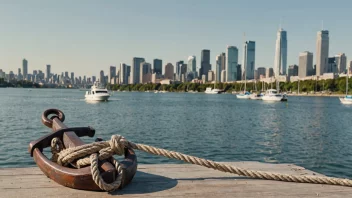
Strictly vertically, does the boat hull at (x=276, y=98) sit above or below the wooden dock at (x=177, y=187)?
below

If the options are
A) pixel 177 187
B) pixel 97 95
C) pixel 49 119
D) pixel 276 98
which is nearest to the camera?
pixel 177 187

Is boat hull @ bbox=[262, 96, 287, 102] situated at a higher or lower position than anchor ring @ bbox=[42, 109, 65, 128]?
lower

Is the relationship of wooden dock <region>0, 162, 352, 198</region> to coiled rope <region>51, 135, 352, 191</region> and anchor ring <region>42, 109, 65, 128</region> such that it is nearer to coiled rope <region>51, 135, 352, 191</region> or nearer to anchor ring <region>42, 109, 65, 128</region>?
coiled rope <region>51, 135, 352, 191</region>

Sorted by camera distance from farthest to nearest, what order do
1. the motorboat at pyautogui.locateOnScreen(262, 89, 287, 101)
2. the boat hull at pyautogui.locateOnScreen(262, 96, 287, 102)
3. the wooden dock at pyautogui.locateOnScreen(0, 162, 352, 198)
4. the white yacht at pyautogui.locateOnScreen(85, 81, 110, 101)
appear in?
the motorboat at pyautogui.locateOnScreen(262, 89, 287, 101)
the boat hull at pyautogui.locateOnScreen(262, 96, 287, 102)
the white yacht at pyautogui.locateOnScreen(85, 81, 110, 101)
the wooden dock at pyautogui.locateOnScreen(0, 162, 352, 198)

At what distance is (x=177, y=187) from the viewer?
4215 millimetres

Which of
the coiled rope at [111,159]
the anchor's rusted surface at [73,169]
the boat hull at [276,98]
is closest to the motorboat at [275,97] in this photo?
the boat hull at [276,98]

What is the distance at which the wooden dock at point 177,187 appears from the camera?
153 inches

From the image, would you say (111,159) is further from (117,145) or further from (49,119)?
(49,119)

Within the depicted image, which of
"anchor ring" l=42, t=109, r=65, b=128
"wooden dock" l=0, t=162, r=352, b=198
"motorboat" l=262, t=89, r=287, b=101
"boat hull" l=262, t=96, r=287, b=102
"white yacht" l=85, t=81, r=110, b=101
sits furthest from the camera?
"motorboat" l=262, t=89, r=287, b=101

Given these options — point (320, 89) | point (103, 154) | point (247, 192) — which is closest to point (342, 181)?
point (247, 192)

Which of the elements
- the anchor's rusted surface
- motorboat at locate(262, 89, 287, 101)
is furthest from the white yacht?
the anchor's rusted surface

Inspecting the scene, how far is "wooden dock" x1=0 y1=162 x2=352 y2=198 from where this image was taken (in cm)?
388

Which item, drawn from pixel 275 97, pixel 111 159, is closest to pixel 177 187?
pixel 111 159

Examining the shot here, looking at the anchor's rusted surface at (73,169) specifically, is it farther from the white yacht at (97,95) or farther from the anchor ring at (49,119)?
the white yacht at (97,95)
